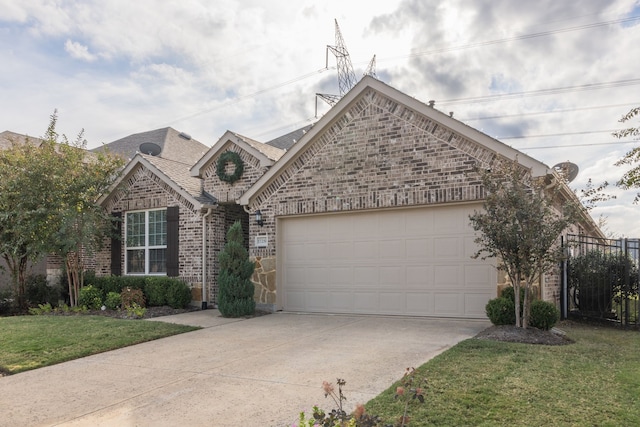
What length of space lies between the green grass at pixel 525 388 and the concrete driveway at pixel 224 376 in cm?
52

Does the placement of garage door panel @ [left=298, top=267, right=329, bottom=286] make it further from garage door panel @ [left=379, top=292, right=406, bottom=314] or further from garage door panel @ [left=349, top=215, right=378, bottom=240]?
garage door panel @ [left=379, top=292, right=406, bottom=314]

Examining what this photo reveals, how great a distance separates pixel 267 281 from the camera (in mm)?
12484

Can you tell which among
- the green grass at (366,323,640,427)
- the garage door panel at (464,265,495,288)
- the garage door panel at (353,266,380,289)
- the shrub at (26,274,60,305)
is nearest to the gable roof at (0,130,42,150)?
the shrub at (26,274,60,305)

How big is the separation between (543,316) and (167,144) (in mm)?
19594

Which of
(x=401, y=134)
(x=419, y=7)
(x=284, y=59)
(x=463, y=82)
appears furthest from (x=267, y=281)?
(x=463, y=82)

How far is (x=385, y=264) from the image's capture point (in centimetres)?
1123

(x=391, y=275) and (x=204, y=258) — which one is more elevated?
(x=204, y=258)

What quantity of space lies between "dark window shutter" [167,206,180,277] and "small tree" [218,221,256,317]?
9.68 feet

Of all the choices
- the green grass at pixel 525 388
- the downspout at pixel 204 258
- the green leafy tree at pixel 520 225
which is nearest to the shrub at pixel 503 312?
the green leafy tree at pixel 520 225

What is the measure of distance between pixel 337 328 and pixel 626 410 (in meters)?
5.68

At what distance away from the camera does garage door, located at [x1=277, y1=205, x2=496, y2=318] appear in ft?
33.9

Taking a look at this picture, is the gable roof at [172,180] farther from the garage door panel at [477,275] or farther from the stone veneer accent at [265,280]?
→ the garage door panel at [477,275]

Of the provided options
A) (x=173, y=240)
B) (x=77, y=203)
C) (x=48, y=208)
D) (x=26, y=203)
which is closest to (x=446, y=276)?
(x=173, y=240)

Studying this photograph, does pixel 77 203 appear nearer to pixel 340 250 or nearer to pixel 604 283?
pixel 340 250
